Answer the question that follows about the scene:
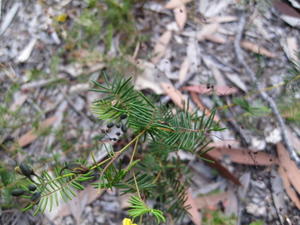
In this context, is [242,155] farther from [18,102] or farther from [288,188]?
[18,102]

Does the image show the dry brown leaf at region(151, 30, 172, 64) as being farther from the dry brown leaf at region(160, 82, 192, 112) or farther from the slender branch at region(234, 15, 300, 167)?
the slender branch at region(234, 15, 300, 167)

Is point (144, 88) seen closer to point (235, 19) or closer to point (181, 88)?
point (181, 88)

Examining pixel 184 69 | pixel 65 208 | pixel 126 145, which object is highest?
pixel 126 145

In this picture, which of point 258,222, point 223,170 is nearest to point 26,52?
point 223,170

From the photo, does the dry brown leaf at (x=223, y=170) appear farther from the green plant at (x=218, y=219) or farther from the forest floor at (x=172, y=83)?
the green plant at (x=218, y=219)

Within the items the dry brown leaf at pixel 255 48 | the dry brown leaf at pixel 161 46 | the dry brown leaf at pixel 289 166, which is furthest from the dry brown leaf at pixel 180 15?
the dry brown leaf at pixel 289 166

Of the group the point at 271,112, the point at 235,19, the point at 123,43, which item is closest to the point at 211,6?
the point at 235,19

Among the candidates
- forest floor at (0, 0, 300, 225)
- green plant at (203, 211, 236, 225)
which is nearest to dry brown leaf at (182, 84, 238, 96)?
forest floor at (0, 0, 300, 225)
